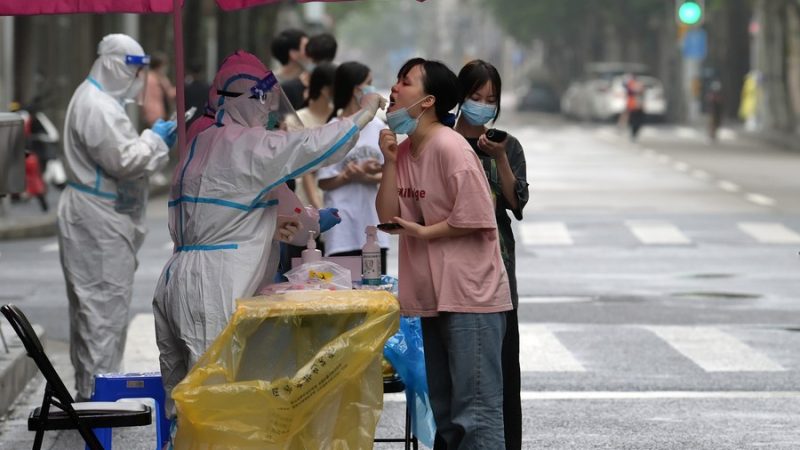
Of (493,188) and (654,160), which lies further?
(654,160)

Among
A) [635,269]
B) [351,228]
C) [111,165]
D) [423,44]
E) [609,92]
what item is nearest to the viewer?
[111,165]

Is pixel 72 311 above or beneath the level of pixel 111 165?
beneath

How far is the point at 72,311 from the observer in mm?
9992

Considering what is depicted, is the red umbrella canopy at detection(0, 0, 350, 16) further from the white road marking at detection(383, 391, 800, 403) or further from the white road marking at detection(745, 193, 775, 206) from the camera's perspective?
the white road marking at detection(745, 193, 775, 206)

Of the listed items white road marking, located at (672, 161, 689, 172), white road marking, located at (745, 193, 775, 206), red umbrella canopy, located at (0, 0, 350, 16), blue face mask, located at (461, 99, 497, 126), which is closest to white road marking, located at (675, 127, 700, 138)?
white road marking, located at (672, 161, 689, 172)

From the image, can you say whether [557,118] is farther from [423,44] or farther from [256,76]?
[423,44]

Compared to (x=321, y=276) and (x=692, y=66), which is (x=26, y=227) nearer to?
(x=321, y=276)

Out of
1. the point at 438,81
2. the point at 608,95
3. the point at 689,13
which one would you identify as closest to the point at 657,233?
the point at 689,13

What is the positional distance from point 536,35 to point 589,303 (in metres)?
66.5

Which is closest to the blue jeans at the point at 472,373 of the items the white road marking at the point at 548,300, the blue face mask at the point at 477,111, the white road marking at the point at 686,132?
the blue face mask at the point at 477,111

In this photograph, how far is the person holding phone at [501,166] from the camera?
24.0 ft

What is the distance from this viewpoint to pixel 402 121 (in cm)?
684

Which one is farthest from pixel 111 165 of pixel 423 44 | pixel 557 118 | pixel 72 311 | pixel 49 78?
pixel 423 44

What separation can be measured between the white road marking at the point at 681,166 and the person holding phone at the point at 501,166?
26.0m
